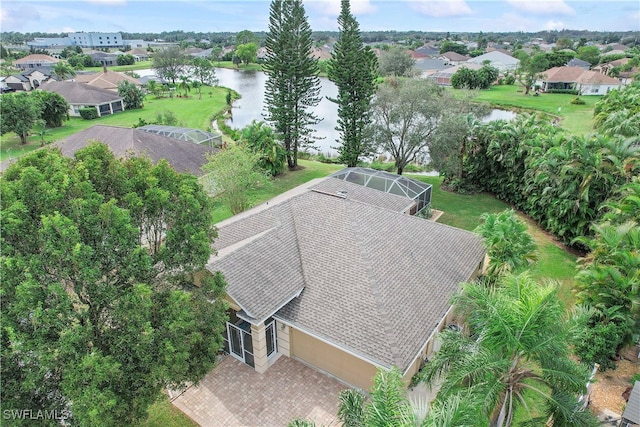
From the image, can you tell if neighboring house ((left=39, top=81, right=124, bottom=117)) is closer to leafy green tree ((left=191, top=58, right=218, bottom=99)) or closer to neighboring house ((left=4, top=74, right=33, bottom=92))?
neighboring house ((left=4, top=74, right=33, bottom=92))

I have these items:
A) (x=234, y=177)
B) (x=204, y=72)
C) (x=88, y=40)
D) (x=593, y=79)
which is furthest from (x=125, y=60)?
(x=593, y=79)

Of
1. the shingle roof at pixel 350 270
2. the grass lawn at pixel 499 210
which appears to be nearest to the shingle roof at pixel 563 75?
the grass lawn at pixel 499 210

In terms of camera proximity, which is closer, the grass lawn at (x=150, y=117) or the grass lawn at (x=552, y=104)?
the grass lawn at (x=150, y=117)

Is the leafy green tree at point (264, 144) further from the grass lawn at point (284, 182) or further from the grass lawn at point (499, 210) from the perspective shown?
the grass lawn at point (499, 210)

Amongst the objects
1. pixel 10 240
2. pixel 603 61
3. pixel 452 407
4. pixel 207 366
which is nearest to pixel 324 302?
pixel 207 366

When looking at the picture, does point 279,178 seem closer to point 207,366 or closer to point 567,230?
point 567,230

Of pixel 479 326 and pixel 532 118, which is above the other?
pixel 532 118
